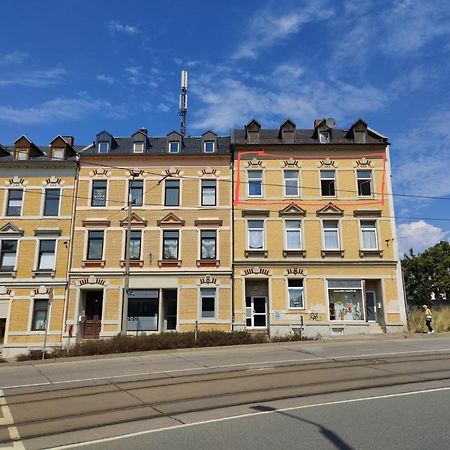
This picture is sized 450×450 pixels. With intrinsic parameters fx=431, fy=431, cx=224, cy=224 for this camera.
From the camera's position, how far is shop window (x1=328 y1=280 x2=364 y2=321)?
24.3 m

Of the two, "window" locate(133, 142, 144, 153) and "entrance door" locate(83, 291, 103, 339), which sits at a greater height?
"window" locate(133, 142, 144, 153)

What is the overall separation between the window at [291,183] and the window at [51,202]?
13.7 metres

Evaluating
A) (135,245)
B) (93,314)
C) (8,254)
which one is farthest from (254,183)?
(8,254)

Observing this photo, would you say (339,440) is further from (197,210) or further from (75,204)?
(75,204)

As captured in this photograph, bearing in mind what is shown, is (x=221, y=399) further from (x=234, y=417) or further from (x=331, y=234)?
(x=331, y=234)

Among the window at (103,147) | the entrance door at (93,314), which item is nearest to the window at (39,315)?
the entrance door at (93,314)

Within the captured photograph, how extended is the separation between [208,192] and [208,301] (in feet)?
21.3

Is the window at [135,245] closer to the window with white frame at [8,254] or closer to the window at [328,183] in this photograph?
the window with white frame at [8,254]

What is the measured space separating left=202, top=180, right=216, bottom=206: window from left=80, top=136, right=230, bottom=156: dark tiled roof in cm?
176

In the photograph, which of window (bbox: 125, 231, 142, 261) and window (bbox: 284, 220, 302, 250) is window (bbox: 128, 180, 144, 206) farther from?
window (bbox: 284, 220, 302, 250)

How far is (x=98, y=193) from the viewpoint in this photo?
26.0 m

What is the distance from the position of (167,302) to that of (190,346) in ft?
23.1

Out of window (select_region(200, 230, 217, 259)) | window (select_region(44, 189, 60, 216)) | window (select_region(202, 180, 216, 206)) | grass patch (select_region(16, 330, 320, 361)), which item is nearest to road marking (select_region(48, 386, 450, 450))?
grass patch (select_region(16, 330, 320, 361))

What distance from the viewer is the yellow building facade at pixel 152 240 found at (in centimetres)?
2439
